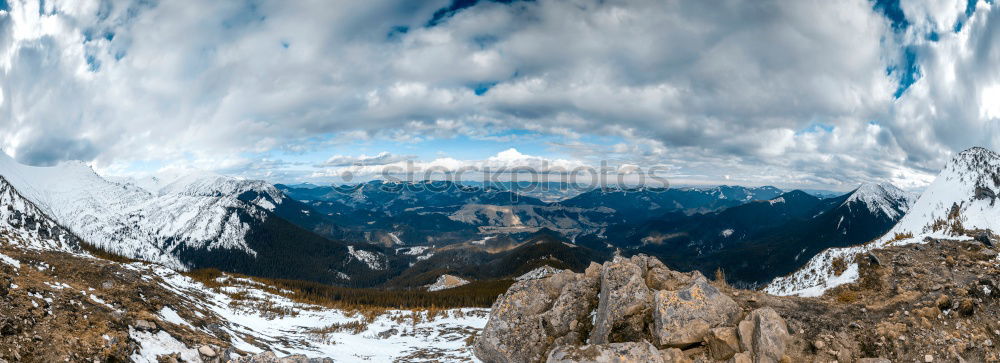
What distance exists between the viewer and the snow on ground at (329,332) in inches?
1048

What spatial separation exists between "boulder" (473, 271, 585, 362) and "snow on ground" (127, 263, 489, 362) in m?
10.7

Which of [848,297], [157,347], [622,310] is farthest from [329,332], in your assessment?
[848,297]

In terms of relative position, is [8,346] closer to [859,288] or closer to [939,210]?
[859,288]

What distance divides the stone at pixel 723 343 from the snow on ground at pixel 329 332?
1696 cm

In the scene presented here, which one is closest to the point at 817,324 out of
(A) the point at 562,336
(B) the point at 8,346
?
(A) the point at 562,336

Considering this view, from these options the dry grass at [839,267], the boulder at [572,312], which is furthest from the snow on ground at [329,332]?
the dry grass at [839,267]

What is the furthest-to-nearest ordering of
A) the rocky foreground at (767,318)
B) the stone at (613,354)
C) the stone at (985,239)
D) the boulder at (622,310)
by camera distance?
the stone at (985,239) < the boulder at (622,310) < the rocky foreground at (767,318) < the stone at (613,354)

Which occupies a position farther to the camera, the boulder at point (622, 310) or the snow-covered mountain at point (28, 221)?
the snow-covered mountain at point (28, 221)

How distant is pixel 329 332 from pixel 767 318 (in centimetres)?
3831

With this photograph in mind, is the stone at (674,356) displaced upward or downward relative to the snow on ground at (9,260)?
upward

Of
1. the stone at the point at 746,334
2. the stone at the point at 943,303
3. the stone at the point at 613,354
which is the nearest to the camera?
the stone at the point at 613,354

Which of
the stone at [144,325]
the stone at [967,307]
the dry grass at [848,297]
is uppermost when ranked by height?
the stone at [967,307]

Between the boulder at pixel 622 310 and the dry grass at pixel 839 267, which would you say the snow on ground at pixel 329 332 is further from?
the dry grass at pixel 839 267

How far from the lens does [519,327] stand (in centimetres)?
1498
